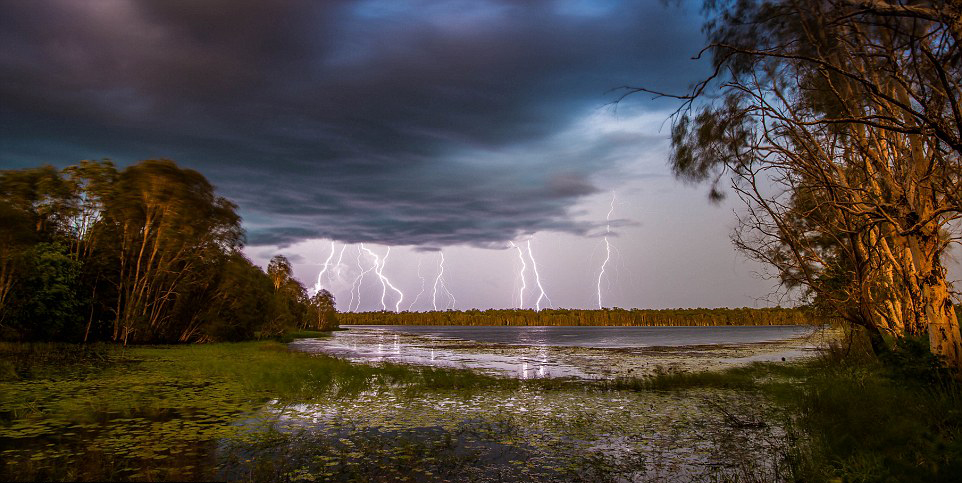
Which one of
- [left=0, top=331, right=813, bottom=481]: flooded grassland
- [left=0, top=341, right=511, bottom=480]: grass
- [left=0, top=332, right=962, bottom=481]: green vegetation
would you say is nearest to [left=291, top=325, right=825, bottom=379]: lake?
[left=0, top=331, right=813, bottom=481]: flooded grassland

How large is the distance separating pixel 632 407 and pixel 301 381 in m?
A: 13.8

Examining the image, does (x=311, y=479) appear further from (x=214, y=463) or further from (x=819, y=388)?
(x=819, y=388)

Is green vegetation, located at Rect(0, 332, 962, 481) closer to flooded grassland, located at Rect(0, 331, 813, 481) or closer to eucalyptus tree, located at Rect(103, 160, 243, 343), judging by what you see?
flooded grassland, located at Rect(0, 331, 813, 481)

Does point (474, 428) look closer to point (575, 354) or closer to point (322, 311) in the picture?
point (575, 354)

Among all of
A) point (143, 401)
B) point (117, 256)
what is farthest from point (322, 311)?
point (143, 401)

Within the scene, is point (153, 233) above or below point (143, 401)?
above

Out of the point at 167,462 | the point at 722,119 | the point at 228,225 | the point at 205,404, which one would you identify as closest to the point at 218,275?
the point at 228,225

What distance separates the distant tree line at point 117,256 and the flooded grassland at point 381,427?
2026cm

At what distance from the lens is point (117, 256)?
46.0 m

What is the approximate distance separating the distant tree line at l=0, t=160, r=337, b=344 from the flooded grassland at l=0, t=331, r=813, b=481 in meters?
20.3

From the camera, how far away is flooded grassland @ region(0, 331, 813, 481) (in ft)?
29.9

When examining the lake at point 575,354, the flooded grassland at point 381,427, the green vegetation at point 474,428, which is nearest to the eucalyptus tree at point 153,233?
the lake at point 575,354

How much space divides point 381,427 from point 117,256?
4622 centimetres

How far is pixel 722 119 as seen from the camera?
13164 mm
